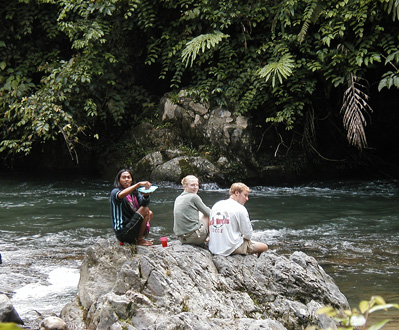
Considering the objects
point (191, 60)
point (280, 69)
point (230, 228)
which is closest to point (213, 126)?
point (191, 60)

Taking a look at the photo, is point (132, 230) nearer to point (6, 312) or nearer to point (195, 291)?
point (195, 291)

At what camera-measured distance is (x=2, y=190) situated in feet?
44.7

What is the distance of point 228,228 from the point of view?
5.98 meters

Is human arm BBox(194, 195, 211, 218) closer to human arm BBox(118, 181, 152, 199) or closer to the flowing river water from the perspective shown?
human arm BBox(118, 181, 152, 199)

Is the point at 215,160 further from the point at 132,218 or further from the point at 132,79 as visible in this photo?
the point at 132,218

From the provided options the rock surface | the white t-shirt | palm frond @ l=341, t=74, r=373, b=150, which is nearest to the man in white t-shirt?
the white t-shirt

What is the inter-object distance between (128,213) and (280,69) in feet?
23.7

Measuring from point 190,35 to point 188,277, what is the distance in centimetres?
1044

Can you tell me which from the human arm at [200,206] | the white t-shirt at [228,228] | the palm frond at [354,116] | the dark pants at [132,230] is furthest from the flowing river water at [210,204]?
the human arm at [200,206]

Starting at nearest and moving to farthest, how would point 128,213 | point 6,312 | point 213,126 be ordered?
1. point 6,312
2. point 128,213
3. point 213,126

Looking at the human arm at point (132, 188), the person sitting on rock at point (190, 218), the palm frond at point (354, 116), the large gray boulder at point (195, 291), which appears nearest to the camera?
the large gray boulder at point (195, 291)

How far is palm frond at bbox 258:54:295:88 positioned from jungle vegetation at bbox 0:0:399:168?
0.12 feet

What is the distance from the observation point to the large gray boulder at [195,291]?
4.82 meters

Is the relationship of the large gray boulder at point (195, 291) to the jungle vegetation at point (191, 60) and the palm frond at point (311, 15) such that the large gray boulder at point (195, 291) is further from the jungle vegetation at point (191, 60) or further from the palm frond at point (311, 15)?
the palm frond at point (311, 15)
